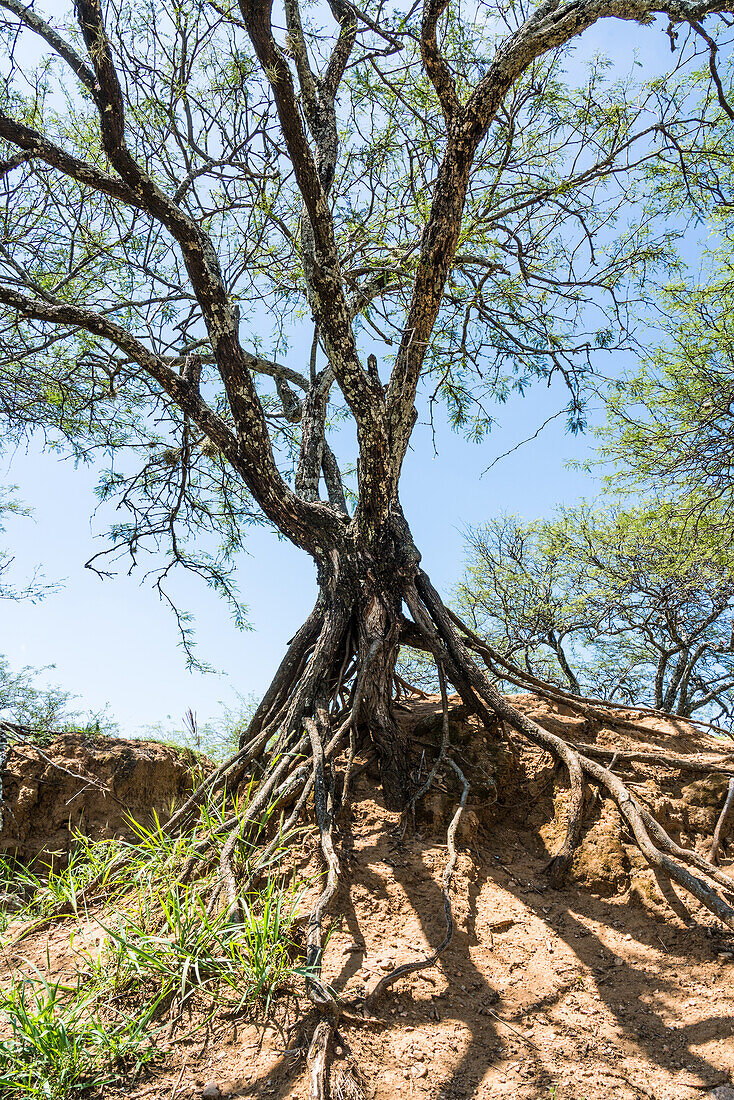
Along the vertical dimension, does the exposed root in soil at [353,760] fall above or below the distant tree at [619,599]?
below

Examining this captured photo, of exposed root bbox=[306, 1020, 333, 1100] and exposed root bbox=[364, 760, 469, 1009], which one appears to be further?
exposed root bbox=[364, 760, 469, 1009]

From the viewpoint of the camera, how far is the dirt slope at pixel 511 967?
2.24 m

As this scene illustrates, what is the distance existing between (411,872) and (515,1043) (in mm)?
942

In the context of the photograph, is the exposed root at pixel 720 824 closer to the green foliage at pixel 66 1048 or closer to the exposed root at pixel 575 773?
the exposed root at pixel 575 773

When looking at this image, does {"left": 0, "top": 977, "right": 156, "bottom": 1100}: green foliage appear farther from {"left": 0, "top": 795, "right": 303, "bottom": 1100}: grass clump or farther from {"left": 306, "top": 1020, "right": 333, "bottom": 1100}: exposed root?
{"left": 306, "top": 1020, "right": 333, "bottom": 1100}: exposed root

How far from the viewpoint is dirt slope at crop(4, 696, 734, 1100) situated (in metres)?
2.24

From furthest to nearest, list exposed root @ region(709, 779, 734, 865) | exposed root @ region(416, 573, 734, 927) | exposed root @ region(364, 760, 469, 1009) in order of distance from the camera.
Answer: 1. exposed root @ region(709, 779, 734, 865)
2. exposed root @ region(416, 573, 734, 927)
3. exposed root @ region(364, 760, 469, 1009)

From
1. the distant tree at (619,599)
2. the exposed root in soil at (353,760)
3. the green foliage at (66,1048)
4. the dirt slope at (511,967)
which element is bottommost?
the green foliage at (66,1048)

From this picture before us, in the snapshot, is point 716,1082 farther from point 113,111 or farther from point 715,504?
point 715,504

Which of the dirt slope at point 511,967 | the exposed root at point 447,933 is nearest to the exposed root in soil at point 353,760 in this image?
the exposed root at point 447,933

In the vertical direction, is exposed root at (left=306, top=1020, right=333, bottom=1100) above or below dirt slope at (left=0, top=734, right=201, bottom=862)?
below

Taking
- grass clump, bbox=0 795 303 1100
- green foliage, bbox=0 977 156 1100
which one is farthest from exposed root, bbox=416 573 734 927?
green foliage, bbox=0 977 156 1100

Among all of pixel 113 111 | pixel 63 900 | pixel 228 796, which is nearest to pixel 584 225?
pixel 113 111

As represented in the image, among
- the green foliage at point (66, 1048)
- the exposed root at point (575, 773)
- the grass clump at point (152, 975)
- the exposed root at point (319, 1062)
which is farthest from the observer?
the exposed root at point (575, 773)
